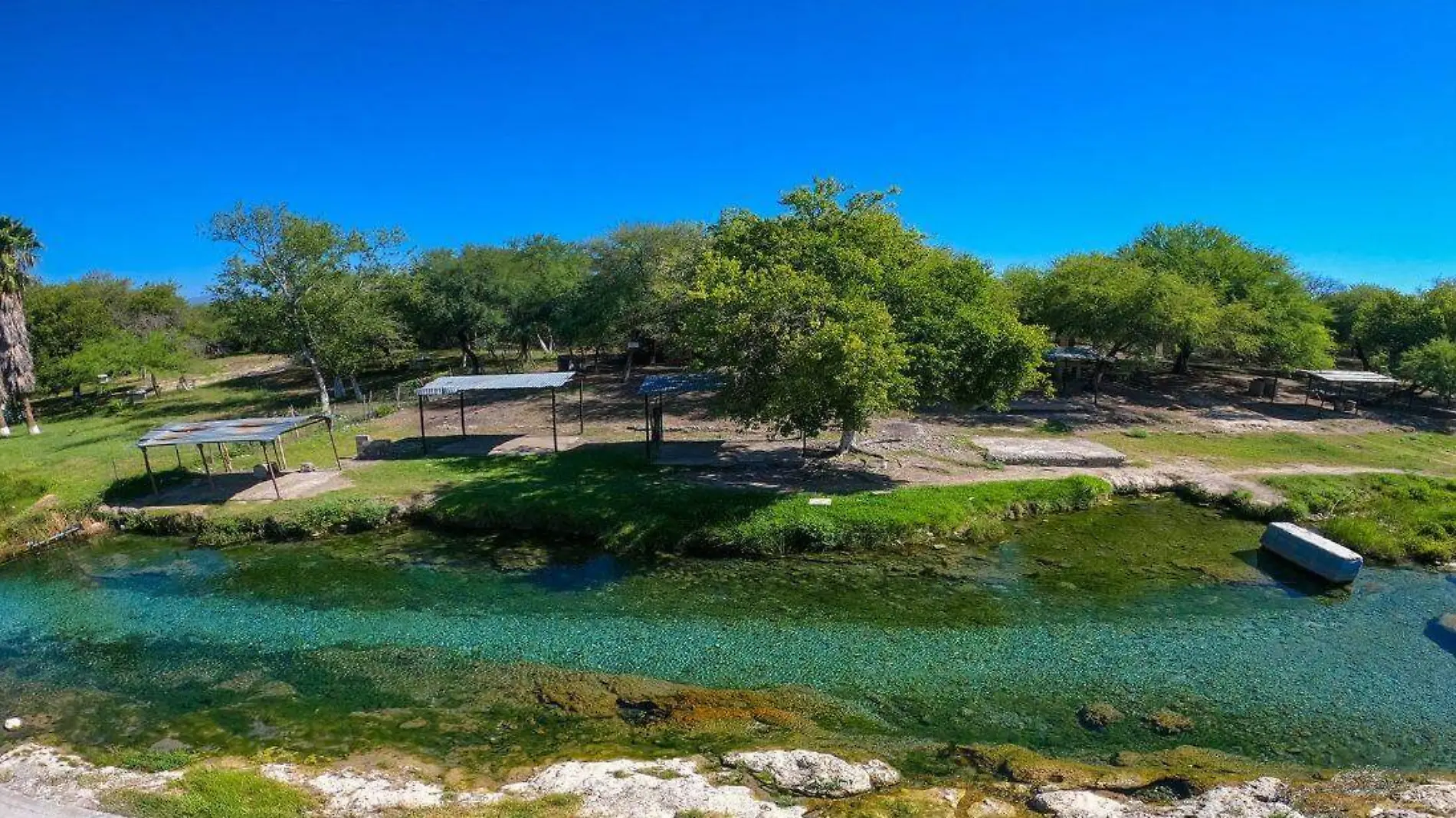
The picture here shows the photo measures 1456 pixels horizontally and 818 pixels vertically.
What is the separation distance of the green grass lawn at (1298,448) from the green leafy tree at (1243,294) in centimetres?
709

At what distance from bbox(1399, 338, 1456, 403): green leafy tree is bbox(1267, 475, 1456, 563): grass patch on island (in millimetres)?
14722

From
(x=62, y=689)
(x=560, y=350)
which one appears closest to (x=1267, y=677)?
(x=62, y=689)

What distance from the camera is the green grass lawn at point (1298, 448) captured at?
2744cm

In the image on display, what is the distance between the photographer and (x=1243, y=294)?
41812mm

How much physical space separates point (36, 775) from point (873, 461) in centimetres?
2220

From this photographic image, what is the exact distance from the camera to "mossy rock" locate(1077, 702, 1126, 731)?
12703mm

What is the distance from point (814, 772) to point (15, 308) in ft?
171

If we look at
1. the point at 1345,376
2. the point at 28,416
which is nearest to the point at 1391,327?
the point at 1345,376

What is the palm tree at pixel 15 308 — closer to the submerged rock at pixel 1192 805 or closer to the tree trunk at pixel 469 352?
the tree trunk at pixel 469 352

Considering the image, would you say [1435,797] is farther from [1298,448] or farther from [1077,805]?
[1298,448]

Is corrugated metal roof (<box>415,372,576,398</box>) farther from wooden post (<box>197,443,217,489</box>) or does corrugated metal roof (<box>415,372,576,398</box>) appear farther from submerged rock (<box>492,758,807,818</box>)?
submerged rock (<box>492,758,807,818</box>)

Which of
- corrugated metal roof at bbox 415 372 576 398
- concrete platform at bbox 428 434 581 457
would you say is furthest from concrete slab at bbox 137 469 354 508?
corrugated metal roof at bbox 415 372 576 398

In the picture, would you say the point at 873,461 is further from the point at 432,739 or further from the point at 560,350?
the point at 560,350

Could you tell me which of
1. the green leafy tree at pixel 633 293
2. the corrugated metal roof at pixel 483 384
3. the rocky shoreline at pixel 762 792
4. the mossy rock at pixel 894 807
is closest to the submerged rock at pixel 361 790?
the rocky shoreline at pixel 762 792
